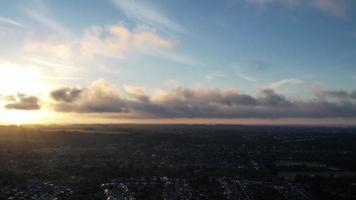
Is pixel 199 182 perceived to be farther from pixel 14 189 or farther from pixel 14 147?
pixel 14 147

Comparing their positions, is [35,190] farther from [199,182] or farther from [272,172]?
[272,172]

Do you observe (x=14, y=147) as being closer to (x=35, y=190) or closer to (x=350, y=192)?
(x=35, y=190)

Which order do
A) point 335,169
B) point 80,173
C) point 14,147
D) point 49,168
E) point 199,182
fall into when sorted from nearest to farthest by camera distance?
point 199,182, point 80,173, point 49,168, point 335,169, point 14,147

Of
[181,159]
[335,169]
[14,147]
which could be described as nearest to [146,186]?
[181,159]

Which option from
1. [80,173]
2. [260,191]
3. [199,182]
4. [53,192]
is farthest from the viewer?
[80,173]

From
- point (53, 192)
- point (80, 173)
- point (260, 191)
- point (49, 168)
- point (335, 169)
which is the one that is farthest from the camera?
point (335, 169)

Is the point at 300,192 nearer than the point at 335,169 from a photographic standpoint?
Yes

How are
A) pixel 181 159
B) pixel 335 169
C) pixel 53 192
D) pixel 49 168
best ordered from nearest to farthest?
pixel 53 192, pixel 49 168, pixel 335 169, pixel 181 159

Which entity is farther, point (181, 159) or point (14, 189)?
point (181, 159)

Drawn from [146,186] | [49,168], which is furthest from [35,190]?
[49,168]
